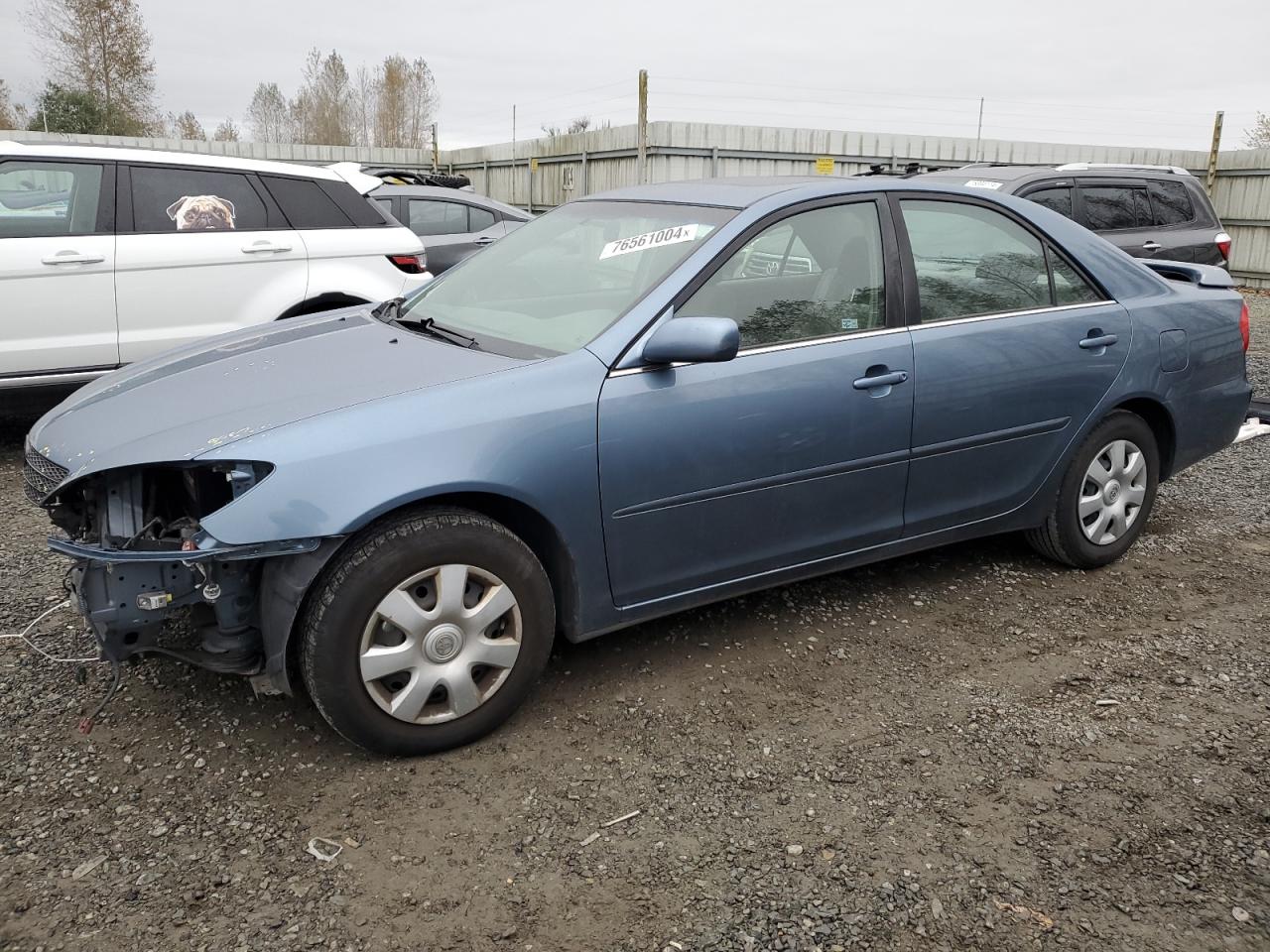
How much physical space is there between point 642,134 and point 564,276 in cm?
1217

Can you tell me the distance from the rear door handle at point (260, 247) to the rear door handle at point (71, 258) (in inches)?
31.0

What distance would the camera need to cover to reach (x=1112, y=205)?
27.3 feet

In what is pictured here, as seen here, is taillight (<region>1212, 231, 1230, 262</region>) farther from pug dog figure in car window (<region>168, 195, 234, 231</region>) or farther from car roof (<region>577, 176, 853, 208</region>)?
pug dog figure in car window (<region>168, 195, 234, 231</region>)

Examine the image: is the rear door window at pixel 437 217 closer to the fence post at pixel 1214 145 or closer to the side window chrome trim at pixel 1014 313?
the side window chrome trim at pixel 1014 313

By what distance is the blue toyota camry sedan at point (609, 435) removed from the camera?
2713 millimetres

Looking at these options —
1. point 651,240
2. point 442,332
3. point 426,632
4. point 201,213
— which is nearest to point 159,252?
point 201,213

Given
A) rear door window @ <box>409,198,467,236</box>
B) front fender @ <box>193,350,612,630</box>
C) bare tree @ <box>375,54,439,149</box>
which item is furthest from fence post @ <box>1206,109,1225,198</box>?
bare tree @ <box>375,54,439,149</box>

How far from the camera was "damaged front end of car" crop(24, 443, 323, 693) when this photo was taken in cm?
264

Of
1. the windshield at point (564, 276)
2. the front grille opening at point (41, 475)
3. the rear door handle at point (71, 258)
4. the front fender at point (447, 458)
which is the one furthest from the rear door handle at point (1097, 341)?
the rear door handle at point (71, 258)

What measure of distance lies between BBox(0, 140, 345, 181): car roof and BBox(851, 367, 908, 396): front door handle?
14.8ft

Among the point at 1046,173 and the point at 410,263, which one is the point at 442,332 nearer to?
the point at 410,263

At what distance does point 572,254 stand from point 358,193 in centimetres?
352

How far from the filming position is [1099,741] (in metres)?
3.10

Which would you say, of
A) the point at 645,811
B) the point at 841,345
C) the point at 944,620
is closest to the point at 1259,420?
the point at 944,620
